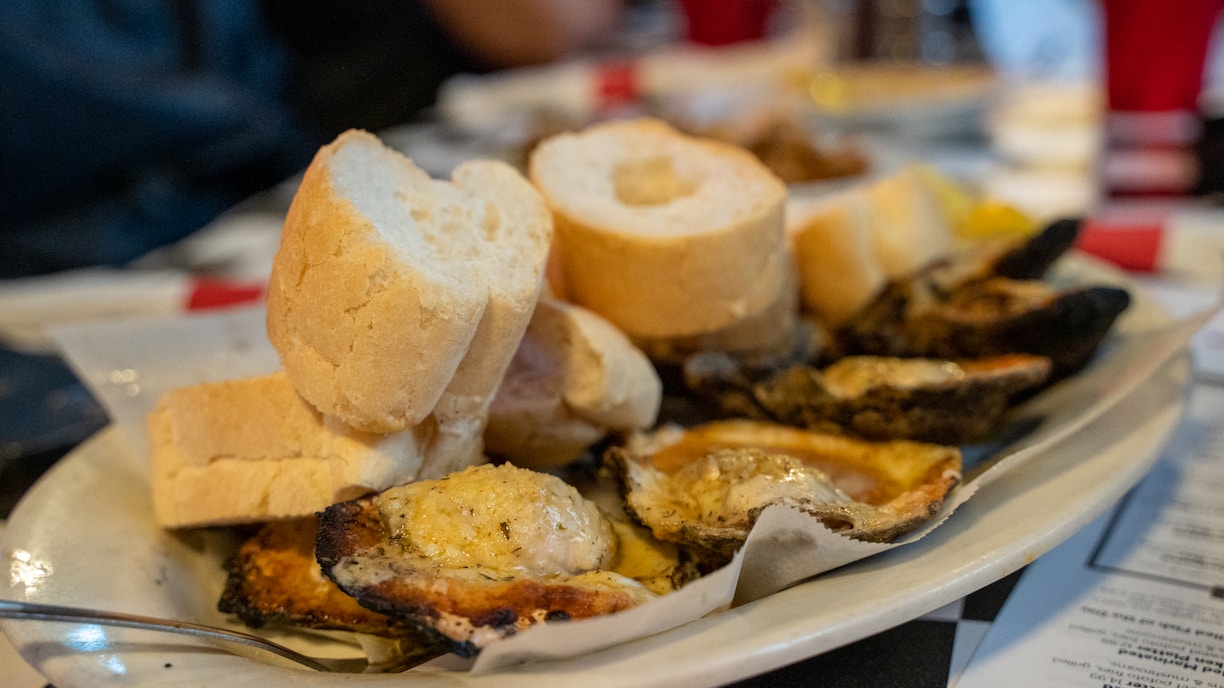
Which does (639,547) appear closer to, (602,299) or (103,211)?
(602,299)

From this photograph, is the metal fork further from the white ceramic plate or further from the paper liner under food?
the paper liner under food

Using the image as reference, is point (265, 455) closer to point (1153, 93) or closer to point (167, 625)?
point (167, 625)

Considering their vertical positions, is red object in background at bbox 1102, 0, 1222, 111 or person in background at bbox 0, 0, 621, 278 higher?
red object in background at bbox 1102, 0, 1222, 111

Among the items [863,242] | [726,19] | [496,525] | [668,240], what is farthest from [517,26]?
[496,525]

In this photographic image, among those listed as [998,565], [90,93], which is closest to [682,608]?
[998,565]

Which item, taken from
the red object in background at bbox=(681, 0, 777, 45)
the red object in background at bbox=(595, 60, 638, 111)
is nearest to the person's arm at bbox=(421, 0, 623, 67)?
the red object in background at bbox=(681, 0, 777, 45)

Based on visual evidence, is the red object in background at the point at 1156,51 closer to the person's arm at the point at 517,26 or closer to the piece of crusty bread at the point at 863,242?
the piece of crusty bread at the point at 863,242
